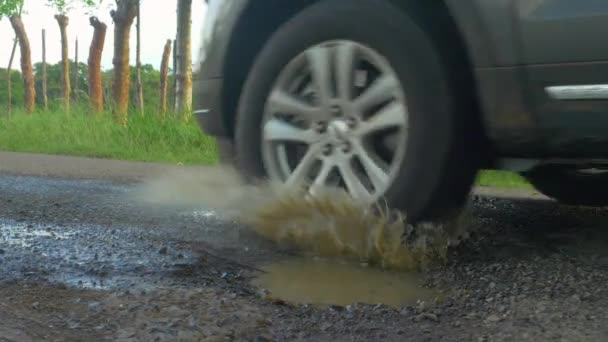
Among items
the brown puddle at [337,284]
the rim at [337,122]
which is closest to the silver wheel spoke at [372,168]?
the rim at [337,122]

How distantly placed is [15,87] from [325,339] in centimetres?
5641

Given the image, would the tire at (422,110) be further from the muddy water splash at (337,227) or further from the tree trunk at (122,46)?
the tree trunk at (122,46)

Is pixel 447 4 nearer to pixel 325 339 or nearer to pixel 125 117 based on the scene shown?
pixel 325 339

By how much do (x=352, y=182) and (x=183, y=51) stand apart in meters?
10.9

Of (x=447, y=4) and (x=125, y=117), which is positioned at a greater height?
(x=447, y=4)

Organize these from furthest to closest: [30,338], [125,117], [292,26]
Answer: [125,117]
[292,26]
[30,338]

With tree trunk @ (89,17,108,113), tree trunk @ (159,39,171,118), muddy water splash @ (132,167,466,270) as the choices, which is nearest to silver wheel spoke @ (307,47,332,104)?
muddy water splash @ (132,167,466,270)

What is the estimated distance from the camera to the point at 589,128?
8.63ft

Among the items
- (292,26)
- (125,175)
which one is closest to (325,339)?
(292,26)

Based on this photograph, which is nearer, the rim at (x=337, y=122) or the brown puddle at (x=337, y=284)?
the brown puddle at (x=337, y=284)

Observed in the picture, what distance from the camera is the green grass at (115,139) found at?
10268 mm

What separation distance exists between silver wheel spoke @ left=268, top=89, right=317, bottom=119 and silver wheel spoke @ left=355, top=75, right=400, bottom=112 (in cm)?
23

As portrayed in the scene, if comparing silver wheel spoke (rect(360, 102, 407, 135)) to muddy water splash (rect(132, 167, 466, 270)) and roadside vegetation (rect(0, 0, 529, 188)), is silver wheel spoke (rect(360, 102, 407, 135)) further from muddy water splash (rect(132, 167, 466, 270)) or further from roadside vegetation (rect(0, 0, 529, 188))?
roadside vegetation (rect(0, 0, 529, 188))

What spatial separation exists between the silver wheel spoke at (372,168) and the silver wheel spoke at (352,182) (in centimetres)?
5
